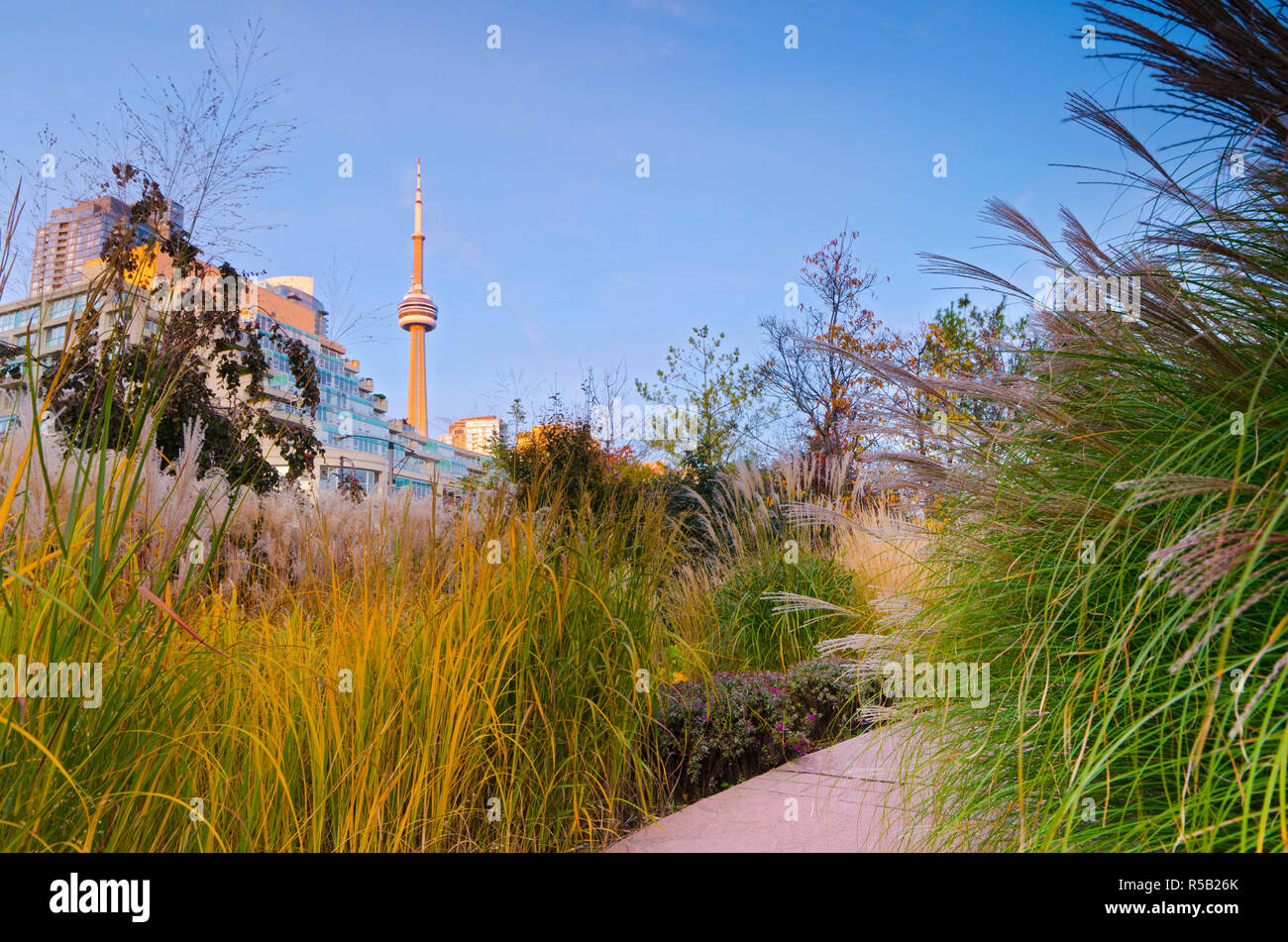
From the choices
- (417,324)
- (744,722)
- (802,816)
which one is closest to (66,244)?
(744,722)

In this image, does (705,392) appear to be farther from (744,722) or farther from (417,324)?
(417,324)

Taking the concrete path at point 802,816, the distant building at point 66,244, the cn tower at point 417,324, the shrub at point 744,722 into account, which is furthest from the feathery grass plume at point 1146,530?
the cn tower at point 417,324

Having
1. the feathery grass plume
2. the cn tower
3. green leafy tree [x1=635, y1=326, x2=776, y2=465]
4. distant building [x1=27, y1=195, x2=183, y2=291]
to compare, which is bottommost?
the feathery grass plume

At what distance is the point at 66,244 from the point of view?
348cm

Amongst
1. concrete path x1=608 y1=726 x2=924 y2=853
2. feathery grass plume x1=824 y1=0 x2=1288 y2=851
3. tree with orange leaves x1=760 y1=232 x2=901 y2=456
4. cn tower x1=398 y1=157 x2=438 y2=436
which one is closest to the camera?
feathery grass plume x1=824 y1=0 x2=1288 y2=851

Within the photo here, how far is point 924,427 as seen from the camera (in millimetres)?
1982

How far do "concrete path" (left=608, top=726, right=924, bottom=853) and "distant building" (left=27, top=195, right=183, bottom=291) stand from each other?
2510 mm

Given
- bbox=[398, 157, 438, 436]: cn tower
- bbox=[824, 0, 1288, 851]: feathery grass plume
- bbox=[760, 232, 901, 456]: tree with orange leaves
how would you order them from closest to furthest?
bbox=[824, 0, 1288, 851]: feathery grass plume → bbox=[760, 232, 901, 456]: tree with orange leaves → bbox=[398, 157, 438, 436]: cn tower

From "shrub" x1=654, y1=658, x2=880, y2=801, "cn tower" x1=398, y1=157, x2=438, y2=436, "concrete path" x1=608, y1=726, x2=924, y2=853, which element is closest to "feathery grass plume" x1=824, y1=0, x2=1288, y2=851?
"concrete path" x1=608, y1=726, x2=924, y2=853

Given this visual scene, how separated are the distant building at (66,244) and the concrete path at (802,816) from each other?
2510 mm

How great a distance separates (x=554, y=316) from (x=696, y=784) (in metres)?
7.85

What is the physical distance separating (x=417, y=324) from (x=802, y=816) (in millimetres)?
78124

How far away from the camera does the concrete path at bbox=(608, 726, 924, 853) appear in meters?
2.19

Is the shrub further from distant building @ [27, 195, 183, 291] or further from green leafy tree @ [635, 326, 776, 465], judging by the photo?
green leafy tree @ [635, 326, 776, 465]
